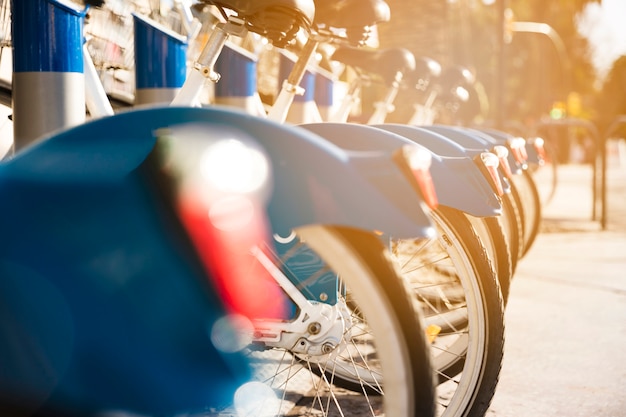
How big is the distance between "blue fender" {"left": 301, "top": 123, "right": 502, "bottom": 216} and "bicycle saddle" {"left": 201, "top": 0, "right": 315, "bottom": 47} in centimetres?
39

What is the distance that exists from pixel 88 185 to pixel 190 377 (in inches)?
16.7

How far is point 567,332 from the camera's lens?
162 inches

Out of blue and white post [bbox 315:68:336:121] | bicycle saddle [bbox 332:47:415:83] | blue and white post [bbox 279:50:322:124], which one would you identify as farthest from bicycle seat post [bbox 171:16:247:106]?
blue and white post [bbox 315:68:336:121]

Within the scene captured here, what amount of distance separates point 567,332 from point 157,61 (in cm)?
231

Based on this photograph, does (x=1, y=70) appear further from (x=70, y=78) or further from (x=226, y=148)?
(x=226, y=148)

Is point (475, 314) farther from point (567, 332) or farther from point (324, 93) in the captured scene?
point (324, 93)

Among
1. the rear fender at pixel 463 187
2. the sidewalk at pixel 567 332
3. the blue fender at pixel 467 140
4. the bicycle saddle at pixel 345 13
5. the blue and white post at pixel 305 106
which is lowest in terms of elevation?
the sidewalk at pixel 567 332

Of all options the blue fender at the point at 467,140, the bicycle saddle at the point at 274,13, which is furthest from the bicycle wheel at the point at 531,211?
the bicycle saddle at the point at 274,13

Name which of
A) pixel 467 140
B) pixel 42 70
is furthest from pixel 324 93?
pixel 42 70

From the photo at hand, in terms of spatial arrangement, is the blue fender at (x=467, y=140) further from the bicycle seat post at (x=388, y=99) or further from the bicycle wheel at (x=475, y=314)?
the bicycle seat post at (x=388, y=99)

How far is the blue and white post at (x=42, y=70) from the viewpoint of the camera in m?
2.50

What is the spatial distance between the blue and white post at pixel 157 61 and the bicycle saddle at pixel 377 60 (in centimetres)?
140

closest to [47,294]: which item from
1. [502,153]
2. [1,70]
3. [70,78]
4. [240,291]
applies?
[240,291]

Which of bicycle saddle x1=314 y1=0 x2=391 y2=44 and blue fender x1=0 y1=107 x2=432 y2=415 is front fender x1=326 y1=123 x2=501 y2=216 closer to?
blue fender x1=0 y1=107 x2=432 y2=415
